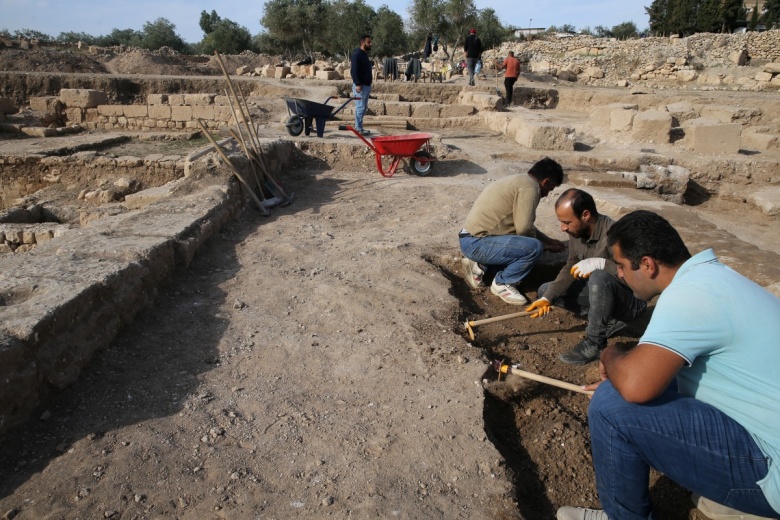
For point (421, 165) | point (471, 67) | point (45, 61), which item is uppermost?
point (45, 61)

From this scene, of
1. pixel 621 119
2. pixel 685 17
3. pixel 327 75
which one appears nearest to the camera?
pixel 621 119

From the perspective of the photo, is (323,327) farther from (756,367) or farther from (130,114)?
(130,114)

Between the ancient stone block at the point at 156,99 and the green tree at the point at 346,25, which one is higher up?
the green tree at the point at 346,25

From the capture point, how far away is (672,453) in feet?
5.81

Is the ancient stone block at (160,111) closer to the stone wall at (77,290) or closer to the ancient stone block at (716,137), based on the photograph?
the stone wall at (77,290)

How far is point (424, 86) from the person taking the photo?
15016mm

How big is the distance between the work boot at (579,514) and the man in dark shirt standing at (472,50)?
14.8 meters

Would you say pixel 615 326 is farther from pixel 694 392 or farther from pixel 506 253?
pixel 694 392

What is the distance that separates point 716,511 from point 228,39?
39856 mm

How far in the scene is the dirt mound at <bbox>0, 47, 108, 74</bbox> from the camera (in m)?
17.5

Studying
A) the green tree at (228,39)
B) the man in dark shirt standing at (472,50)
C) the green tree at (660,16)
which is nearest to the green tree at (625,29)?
the green tree at (660,16)

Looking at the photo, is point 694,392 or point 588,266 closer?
point 694,392

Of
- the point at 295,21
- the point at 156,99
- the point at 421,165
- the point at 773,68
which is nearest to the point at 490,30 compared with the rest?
the point at 295,21

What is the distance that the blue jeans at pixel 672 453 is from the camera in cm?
167
